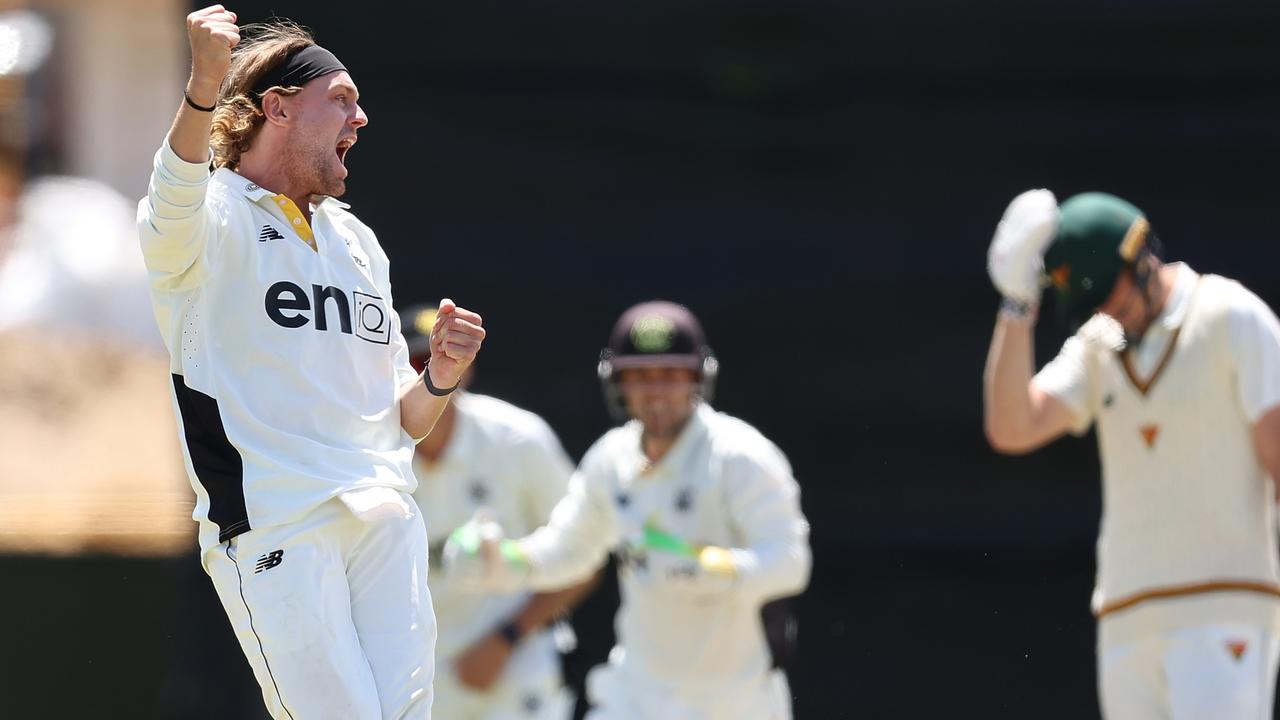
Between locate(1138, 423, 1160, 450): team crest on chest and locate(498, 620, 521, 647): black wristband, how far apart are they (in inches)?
87.0

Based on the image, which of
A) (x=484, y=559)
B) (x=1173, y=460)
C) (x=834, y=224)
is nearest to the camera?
(x=1173, y=460)

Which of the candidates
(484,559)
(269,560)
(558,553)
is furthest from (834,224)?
(269,560)

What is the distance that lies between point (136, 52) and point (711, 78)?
2801mm

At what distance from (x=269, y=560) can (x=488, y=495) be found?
2.85 m

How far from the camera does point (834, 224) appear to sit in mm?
7000

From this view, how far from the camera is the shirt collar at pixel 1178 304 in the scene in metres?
4.93

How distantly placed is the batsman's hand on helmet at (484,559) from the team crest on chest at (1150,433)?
1957mm

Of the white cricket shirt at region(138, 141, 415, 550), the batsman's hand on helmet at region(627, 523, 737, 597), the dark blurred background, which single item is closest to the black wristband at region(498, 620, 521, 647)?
the batsman's hand on helmet at region(627, 523, 737, 597)

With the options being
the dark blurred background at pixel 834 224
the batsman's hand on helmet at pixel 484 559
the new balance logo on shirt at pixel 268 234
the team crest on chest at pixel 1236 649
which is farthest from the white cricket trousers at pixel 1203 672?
the new balance logo on shirt at pixel 268 234

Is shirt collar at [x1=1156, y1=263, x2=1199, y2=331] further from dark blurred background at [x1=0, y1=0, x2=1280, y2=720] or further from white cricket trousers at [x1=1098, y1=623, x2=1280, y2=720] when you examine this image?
dark blurred background at [x1=0, y1=0, x2=1280, y2=720]

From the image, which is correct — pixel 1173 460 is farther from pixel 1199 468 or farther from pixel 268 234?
pixel 268 234

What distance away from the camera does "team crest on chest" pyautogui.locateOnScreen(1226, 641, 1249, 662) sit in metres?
4.79

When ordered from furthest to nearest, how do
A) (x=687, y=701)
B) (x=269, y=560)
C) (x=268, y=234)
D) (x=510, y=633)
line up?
(x=510, y=633)
(x=687, y=701)
(x=268, y=234)
(x=269, y=560)

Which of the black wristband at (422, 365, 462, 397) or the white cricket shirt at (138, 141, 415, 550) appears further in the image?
the black wristband at (422, 365, 462, 397)
